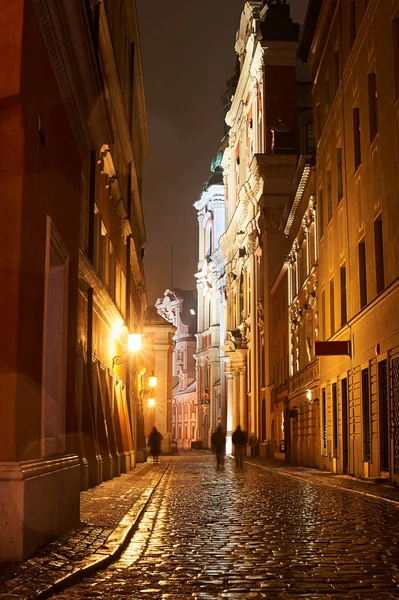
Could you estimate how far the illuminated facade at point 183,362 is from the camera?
111000mm

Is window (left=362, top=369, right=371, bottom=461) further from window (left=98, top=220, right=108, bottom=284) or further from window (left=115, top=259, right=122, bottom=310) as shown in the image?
window (left=115, top=259, right=122, bottom=310)

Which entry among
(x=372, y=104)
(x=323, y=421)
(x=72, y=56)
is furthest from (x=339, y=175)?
(x=72, y=56)

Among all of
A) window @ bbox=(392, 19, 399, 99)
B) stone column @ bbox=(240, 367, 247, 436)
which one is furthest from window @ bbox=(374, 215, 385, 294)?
stone column @ bbox=(240, 367, 247, 436)

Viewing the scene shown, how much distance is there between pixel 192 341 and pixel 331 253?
87.9 m

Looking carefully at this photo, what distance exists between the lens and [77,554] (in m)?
8.48

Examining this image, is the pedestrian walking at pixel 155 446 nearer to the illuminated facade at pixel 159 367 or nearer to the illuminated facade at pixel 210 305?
the illuminated facade at pixel 159 367

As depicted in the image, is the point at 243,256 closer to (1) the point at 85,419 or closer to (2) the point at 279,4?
(2) the point at 279,4

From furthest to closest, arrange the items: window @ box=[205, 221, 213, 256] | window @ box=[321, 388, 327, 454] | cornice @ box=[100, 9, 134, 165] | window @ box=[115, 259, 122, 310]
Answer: window @ box=[205, 221, 213, 256] < window @ box=[321, 388, 327, 454] < window @ box=[115, 259, 122, 310] < cornice @ box=[100, 9, 134, 165]

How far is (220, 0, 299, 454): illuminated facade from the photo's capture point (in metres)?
57.2

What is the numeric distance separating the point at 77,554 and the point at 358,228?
1764 cm

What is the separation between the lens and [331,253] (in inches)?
1184

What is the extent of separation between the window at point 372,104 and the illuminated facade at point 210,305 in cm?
6389

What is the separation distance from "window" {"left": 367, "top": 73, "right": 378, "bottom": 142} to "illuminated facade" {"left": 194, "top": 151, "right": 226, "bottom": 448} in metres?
63.9

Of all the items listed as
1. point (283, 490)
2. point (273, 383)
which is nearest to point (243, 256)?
point (273, 383)
